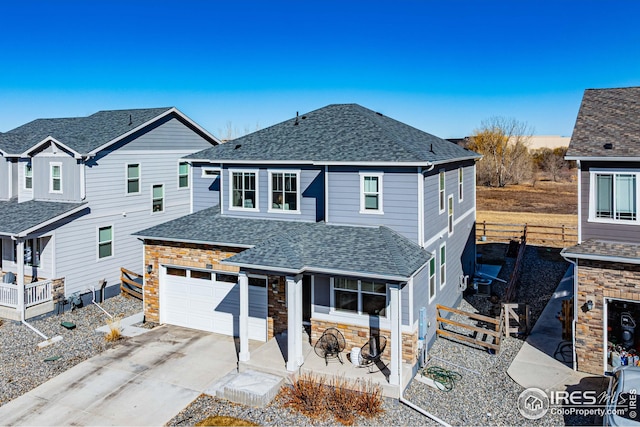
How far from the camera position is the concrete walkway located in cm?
1145

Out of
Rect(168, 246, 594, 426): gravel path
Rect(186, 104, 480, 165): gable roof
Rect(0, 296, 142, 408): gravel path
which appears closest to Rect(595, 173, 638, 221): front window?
Rect(186, 104, 480, 165): gable roof

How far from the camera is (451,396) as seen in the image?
36.1 feet

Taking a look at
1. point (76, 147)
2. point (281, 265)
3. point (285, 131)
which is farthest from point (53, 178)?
point (281, 265)

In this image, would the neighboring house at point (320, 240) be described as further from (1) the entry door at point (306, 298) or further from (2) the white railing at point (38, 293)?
(2) the white railing at point (38, 293)

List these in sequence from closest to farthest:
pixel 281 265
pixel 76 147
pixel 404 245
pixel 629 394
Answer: pixel 629 394
pixel 281 265
pixel 404 245
pixel 76 147

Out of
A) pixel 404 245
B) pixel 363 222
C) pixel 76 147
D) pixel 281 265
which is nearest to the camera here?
pixel 281 265

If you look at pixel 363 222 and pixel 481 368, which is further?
pixel 363 222

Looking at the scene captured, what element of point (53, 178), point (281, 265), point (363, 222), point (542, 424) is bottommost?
point (542, 424)

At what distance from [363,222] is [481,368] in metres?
5.14

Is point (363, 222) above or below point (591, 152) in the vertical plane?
below

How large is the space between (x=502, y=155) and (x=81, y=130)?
51.6 meters

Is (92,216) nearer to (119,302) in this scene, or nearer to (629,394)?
(119,302)

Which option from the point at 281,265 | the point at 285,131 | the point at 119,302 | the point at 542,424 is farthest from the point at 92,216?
the point at 542,424
